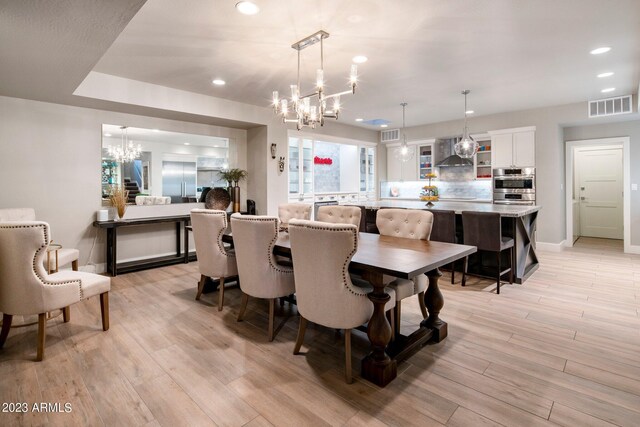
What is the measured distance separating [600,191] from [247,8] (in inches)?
339

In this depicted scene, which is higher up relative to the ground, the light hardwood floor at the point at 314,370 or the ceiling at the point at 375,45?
the ceiling at the point at 375,45

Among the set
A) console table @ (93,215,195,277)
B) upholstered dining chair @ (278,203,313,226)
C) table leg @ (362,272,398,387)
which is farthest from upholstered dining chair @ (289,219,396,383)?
console table @ (93,215,195,277)

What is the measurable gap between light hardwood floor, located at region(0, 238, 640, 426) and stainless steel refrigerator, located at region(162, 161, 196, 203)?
243 centimetres

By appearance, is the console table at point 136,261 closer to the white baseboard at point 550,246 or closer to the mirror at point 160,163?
the mirror at point 160,163

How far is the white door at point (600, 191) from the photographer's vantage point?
7379mm

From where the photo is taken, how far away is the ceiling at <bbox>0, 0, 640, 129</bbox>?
2.64m

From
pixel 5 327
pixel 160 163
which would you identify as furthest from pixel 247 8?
pixel 160 163

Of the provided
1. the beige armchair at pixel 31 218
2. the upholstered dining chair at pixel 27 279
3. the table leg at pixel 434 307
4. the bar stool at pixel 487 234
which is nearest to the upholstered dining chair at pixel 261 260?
the table leg at pixel 434 307

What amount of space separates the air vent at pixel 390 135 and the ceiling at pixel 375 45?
3077 mm

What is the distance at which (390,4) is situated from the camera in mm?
2611

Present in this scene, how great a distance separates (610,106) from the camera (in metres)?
5.55

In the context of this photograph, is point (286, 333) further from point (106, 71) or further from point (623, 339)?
point (106, 71)

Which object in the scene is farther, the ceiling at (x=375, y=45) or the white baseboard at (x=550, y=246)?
the white baseboard at (x=550, y=246)

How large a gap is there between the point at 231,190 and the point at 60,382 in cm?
433
